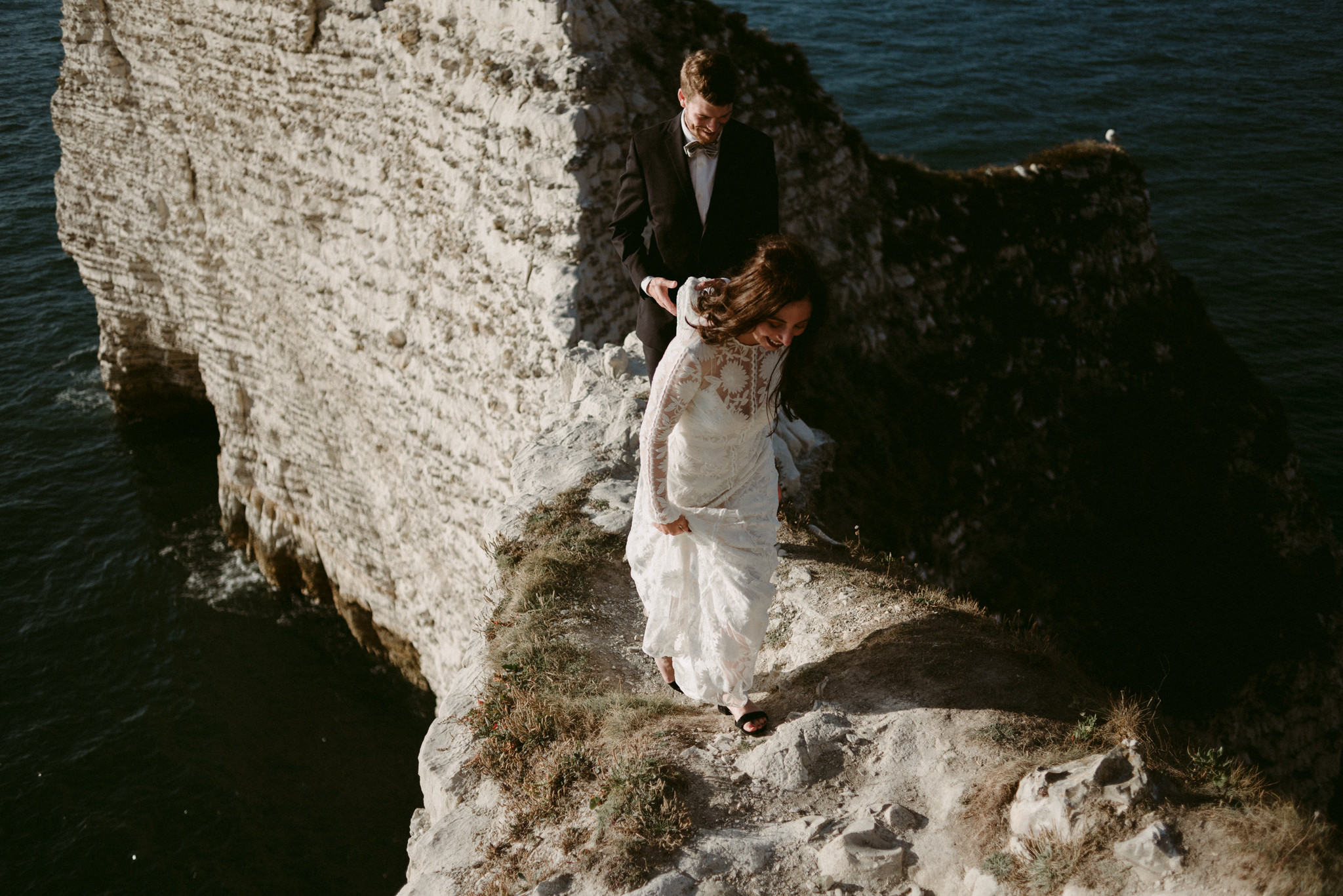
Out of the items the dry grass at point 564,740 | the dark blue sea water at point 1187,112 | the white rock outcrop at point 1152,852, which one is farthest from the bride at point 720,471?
the dark blue sea water at point 1187,112

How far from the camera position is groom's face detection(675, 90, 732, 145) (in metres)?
4.82

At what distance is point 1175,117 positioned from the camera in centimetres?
3331

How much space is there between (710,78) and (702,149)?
1.48 feet

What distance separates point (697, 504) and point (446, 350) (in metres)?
Result: 7.10

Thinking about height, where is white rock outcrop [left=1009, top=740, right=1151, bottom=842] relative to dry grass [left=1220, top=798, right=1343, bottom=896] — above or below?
below

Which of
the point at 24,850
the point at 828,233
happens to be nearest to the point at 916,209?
the point at 828,233

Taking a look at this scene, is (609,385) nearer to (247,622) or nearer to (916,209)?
(916,209)

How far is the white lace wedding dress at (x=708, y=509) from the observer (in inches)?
163

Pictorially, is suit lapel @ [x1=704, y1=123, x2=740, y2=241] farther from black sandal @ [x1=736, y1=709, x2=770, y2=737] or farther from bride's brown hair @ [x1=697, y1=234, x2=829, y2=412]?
black sandal @ [x1=736, y1=709, x2=770, y2=737]

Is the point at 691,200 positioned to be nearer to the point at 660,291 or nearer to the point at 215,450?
the point at 660,291

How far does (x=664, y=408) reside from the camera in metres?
4.13

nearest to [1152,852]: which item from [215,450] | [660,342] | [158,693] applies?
[660,342]

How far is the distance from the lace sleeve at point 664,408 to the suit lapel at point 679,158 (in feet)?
4.79

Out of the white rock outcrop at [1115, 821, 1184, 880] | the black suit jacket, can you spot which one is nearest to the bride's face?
the black suit jacket
